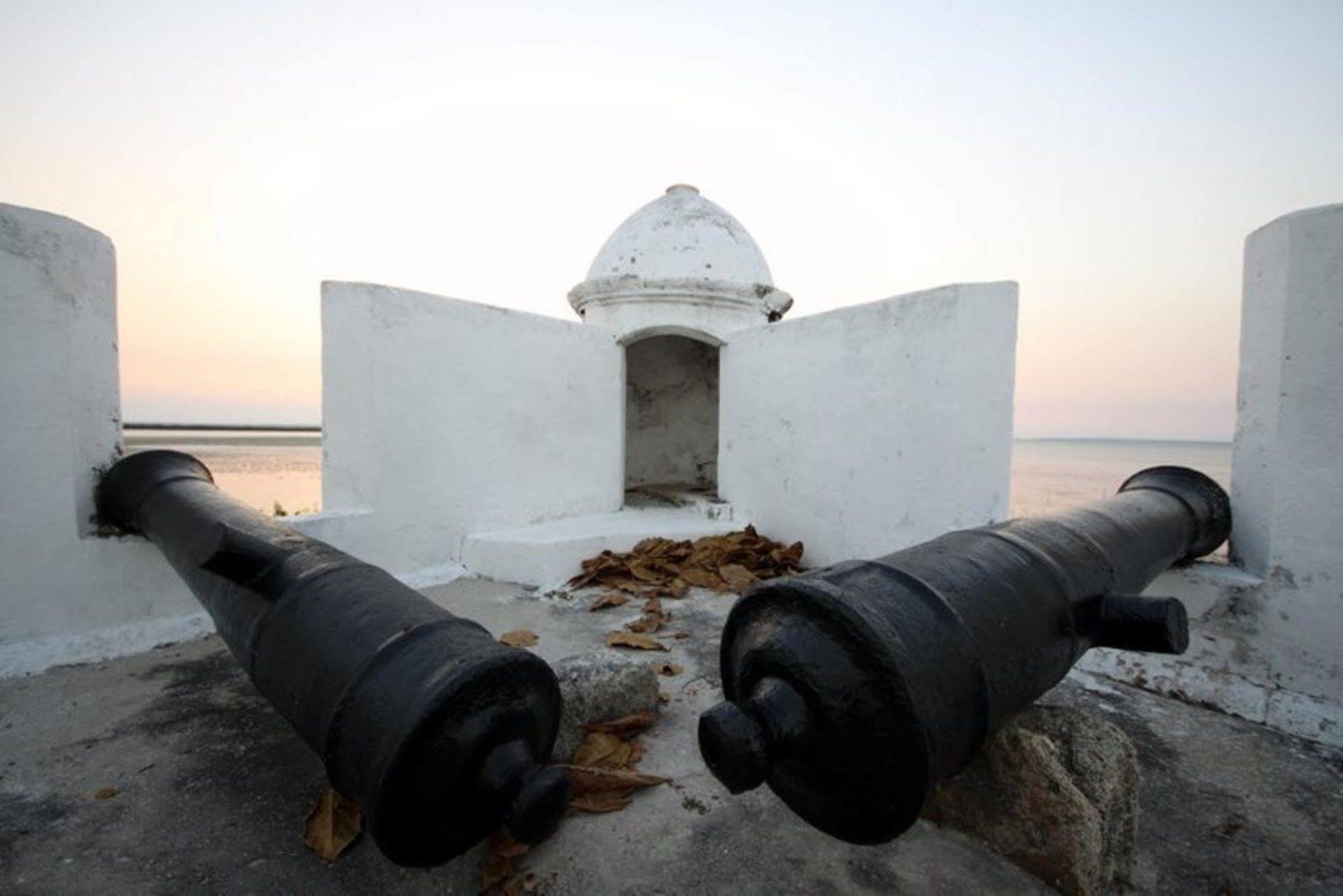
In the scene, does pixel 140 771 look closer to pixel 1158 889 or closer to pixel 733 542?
pixel 1158 889

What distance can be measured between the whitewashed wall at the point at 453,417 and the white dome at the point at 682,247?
124 centimetres

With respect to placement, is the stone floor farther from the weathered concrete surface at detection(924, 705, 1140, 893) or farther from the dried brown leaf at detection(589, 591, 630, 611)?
the dried brown leaf at detection(589, 591, 630, 611)

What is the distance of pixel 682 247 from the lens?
7.68 meters

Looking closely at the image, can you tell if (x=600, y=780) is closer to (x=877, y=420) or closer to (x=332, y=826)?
(x=332, y=826)

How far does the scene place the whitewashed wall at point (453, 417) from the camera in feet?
16.8

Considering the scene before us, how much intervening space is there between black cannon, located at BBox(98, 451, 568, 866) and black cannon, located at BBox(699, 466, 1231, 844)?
17.1 inches

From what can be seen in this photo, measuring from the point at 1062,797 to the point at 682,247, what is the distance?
6.75 m

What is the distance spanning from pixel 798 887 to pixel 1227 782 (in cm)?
196

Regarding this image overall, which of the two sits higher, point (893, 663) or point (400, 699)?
point (893, 663)

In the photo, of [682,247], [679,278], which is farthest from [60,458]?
[682,247]

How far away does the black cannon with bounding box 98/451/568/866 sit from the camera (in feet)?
4.37

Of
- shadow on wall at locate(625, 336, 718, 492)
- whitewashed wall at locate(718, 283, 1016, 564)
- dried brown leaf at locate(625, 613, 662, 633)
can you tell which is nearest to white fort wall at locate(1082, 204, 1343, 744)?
whitewashed wall at locate(718, 283, 1016, 564)

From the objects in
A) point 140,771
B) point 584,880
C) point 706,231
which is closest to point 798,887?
point 584,880

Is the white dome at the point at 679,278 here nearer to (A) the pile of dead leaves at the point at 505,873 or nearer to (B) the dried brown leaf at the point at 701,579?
(B) the dried brown leaf at the point at 701,579
